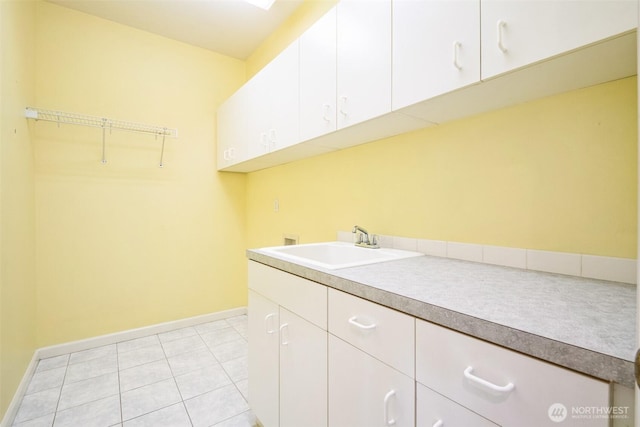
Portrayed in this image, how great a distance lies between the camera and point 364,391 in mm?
861

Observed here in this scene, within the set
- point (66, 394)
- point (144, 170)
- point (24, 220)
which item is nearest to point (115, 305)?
point (66, 394)

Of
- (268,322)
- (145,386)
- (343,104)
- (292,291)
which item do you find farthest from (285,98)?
(145,386)

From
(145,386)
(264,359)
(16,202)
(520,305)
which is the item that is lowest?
(145,386)

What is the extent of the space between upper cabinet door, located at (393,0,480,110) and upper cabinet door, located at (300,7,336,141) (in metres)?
0.38

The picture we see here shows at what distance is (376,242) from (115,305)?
234 cm

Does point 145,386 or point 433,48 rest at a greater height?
point 433,48

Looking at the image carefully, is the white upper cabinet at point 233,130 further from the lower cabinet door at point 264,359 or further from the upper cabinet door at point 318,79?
the lower cabinet door at point 264,359

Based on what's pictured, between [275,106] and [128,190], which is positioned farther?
[128,190]

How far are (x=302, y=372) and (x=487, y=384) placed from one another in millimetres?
758

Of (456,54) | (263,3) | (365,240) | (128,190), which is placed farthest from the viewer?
(128,190)

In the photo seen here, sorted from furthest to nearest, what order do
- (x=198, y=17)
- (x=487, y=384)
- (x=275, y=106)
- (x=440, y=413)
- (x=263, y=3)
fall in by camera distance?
(x=198, y=17) < (x=263, y=3) < (x=275, y=106) < (x=440, y=413) < (x=487, y=384)

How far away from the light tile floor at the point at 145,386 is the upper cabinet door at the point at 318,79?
5.35 ft

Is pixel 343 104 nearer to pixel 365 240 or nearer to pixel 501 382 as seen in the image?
pixel 365 240

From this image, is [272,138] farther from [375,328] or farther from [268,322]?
[375,328]
